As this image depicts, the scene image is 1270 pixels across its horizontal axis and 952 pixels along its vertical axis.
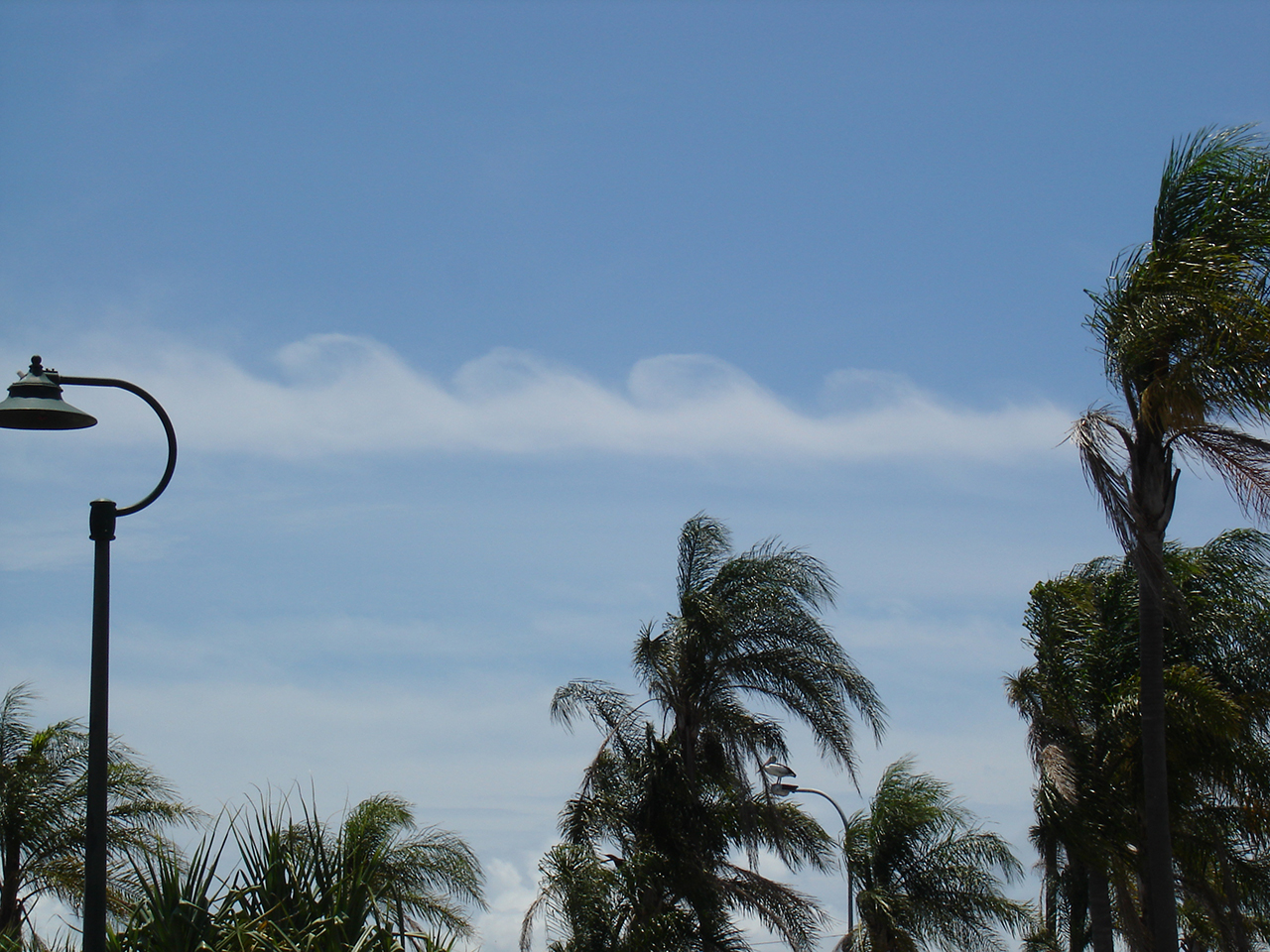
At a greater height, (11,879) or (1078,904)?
(11,879)

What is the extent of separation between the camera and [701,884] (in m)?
18.9

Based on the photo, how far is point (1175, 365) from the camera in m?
12.5

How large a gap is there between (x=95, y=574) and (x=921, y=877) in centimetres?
2050

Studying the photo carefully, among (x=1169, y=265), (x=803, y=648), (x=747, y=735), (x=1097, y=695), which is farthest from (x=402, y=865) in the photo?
(x=1169, y=265)

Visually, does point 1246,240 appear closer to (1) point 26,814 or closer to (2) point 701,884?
(2) point 701,884

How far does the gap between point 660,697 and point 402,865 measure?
5525 mm

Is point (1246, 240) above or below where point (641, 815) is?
above

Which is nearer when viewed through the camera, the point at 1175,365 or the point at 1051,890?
the point at 1175,365

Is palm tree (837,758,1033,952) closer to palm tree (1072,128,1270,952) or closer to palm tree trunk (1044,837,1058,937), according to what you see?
palm tree trunk (1044,837,1058,937)

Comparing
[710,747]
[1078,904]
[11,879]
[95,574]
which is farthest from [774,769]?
[95,574]

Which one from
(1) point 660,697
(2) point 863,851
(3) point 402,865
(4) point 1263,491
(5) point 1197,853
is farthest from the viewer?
(2) point 863,851

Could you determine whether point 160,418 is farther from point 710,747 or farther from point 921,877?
A: point 921,877

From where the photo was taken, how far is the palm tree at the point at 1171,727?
16.8m

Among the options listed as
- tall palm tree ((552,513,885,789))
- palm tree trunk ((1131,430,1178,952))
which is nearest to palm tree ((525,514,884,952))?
tall palm tree ((552,513,885,789))
